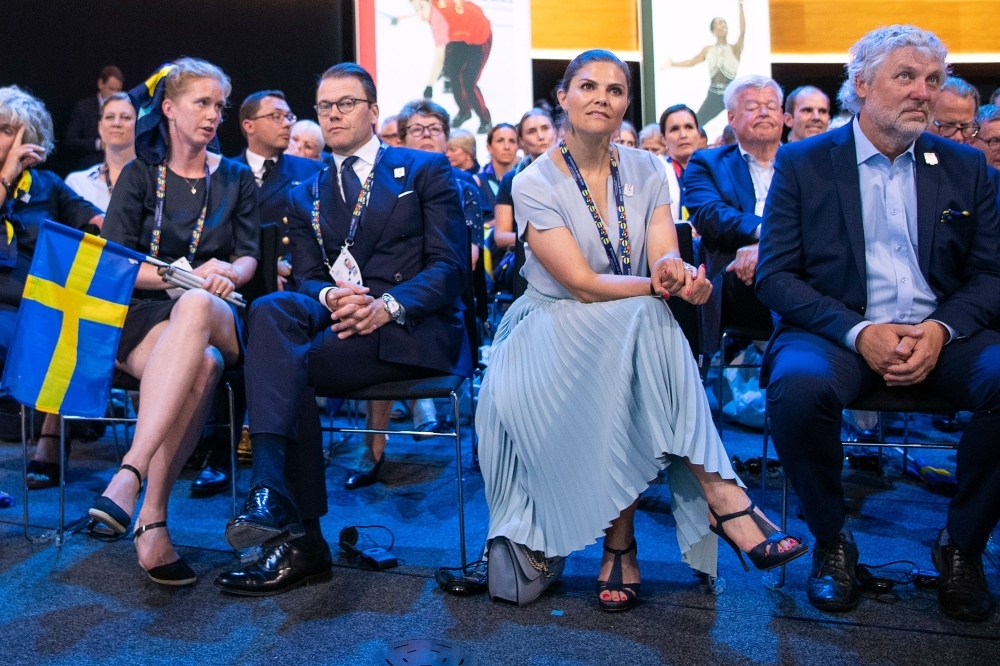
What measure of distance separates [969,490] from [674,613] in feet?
2.49

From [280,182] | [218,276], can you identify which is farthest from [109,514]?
[280,182]

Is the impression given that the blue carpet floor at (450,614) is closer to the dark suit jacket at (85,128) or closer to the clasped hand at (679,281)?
the clasped hand at (679,281)

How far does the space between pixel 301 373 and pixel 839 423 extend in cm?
136

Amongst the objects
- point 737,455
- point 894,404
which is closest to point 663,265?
point 894,404

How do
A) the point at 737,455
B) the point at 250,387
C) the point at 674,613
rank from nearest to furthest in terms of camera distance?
1. the point at 674,613
2. the point at 250,387
3. the point at 737,455

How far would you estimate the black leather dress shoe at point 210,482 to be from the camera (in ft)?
10.8

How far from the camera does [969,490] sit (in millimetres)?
2186

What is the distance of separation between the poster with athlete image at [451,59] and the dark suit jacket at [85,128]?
192cm

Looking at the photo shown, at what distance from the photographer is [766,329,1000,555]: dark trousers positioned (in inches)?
84.9

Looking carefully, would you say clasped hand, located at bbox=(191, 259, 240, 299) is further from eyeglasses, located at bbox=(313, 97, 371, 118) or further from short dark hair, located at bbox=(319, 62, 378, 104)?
short dark hair, located at bbox=(319, 62, 378, 104)

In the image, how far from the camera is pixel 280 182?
15.0ft

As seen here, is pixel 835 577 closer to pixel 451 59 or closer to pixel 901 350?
pixel 901 350

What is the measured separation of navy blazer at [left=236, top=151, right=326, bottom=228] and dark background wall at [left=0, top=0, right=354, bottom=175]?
228 centimetres

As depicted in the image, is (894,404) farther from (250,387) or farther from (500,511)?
(250,387)
